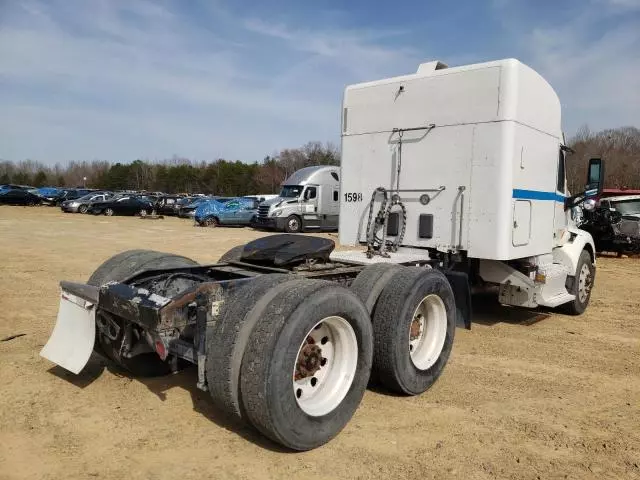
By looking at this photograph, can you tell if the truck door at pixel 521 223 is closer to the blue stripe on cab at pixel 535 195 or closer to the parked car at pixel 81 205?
the blue stripe on cab at pixel 535 195

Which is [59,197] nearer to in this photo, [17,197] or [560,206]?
[17,197]

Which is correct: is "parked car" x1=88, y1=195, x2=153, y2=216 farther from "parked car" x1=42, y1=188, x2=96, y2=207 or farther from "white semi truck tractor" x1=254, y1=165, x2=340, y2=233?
"white semi truck tractor" x1=254, y1=165, x2=340, y2=233

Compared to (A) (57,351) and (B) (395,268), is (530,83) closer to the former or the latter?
(B) (395,268)

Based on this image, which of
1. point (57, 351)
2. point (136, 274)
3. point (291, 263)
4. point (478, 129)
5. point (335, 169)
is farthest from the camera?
point (335, 169)

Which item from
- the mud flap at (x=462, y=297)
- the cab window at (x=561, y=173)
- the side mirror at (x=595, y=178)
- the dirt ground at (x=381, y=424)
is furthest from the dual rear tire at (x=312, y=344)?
the side mirror at (x=595, y=178)

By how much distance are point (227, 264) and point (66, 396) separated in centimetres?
182

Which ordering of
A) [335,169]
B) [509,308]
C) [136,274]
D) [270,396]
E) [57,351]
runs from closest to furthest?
[270,396], [57,351], [136,274], [509,308], [335,169]

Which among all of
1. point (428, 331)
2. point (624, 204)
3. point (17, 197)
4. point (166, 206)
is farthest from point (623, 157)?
point (17, 197)

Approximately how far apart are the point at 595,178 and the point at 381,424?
18.0 feet

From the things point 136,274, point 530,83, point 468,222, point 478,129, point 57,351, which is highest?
point 530,83

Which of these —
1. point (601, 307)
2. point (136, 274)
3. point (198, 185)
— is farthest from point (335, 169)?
point (198, 185)

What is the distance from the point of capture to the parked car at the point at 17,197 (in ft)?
142

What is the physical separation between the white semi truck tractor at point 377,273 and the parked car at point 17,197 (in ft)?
147

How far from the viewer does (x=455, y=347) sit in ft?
20.0
